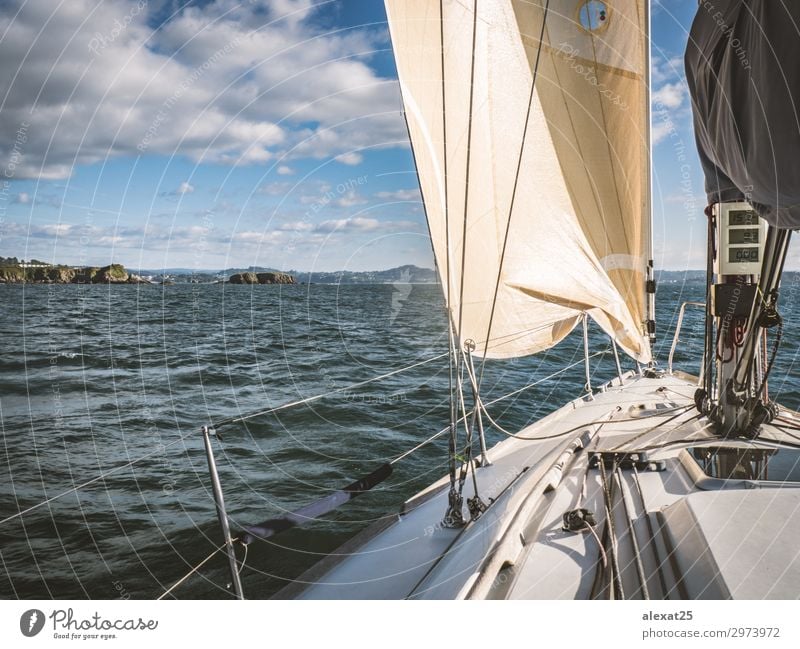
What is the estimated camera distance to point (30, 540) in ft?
15.6

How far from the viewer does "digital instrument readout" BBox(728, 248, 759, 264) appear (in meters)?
2.94

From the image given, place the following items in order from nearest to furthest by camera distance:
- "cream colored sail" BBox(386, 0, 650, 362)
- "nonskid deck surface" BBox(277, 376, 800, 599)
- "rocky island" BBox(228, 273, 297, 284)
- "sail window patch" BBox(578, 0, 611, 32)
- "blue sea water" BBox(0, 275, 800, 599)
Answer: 1. "nonskid deck surface" BBox(277, 376, 800, 599)
2. "cream colored sail" BBox(386, 0, 650, 362)
3. "sail window patch" BBox(578, 0, 611, 32)
4. "blue sea water" BBox(0, 275, 800, 599)
5. "rocky island" BBox(228, 273, 297, 284)

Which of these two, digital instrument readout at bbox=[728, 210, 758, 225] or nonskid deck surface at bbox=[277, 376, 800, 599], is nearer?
nonskid deck surface at bbox=[277, 376, 800, 599]

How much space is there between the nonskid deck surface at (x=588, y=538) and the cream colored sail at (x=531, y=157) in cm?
82

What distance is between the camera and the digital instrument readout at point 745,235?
2.94 m

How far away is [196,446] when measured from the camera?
6.98 m

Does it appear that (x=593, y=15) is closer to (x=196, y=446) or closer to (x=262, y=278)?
(x=196, y=446)

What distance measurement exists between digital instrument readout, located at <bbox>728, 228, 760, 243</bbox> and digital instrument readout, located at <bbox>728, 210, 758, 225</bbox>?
43 mm

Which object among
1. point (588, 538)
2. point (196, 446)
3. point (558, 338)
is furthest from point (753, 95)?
point (196, 446)

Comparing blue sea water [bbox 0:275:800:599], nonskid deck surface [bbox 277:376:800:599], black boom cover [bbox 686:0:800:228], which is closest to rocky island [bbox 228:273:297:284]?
blue sea water [bbox 0:275:800:599]

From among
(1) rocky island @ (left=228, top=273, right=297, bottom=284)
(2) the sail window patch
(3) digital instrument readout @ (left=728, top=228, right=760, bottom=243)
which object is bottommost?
(3) digital instrument readout @ (left=728, top=228, right=760, bottom=243)

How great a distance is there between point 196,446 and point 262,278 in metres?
55.3

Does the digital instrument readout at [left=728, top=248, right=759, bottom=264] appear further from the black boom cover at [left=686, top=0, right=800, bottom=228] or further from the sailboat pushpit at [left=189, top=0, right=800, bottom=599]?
the black boom cover at [left=686, top=0, right=800, bottom=228]

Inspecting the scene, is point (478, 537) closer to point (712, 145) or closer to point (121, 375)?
point (712, 145)
